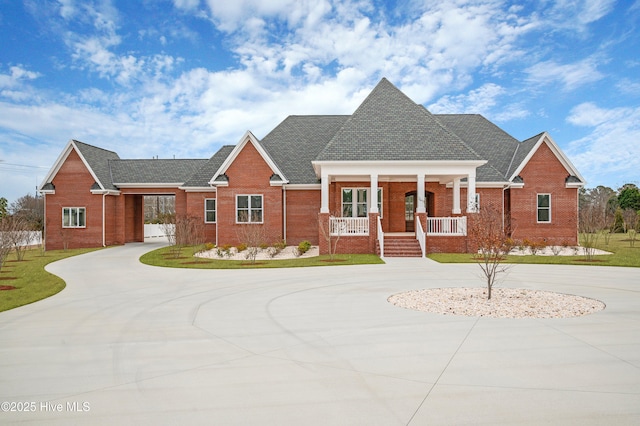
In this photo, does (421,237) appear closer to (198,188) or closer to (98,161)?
(198,188)

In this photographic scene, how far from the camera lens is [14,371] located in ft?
17.0

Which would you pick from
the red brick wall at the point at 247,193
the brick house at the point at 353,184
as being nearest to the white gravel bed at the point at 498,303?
the brick house at the point at 353,184

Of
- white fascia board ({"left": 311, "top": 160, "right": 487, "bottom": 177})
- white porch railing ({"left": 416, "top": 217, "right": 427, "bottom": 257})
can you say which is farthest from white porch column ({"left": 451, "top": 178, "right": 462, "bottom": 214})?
white porch railing ({"left": 416, "top": 217, "right": 427, "bottom": 257})

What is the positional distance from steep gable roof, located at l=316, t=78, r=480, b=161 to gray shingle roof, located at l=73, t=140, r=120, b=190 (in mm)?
17300

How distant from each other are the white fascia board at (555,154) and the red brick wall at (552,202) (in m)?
0.21

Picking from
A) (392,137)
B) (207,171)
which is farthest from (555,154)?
(207,171)

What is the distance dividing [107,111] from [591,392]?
94.3 feet

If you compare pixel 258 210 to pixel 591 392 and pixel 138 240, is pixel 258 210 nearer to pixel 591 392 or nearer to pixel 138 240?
pixel 138 240

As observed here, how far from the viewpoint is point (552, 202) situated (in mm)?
26016

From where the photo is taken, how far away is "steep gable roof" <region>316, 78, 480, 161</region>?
20812 mm

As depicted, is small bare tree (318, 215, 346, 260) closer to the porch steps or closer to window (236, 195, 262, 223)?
the porch steps

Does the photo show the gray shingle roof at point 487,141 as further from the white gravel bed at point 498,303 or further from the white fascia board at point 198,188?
the white fascia board at point 198,188

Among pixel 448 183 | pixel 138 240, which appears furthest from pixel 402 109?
pixel 138 240

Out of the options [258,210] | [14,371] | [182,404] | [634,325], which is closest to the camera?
[182,404]
